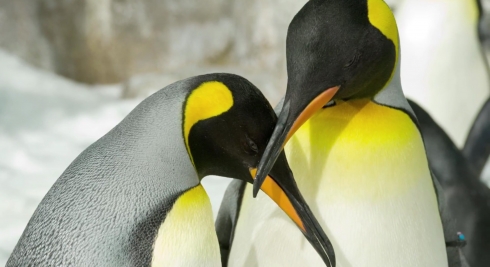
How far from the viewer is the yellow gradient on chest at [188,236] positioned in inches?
47.4

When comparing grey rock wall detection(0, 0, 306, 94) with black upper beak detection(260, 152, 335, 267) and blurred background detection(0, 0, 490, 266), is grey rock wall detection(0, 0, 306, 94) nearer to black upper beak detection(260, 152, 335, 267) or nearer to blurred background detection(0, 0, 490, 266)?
blurred background detection(0, 0, 490, 266)

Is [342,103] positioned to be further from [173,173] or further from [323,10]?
[173,173]

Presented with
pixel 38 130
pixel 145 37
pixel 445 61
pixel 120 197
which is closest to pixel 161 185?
pixel 120 197

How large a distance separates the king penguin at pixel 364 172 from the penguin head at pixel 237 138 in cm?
11

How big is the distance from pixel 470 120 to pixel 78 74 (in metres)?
3.77

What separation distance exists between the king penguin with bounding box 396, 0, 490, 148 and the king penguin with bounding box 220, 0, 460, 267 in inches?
67.5

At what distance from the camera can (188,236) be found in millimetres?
1236

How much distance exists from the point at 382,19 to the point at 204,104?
16.8 inches

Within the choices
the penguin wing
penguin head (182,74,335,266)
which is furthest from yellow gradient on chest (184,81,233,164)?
the penguin wing

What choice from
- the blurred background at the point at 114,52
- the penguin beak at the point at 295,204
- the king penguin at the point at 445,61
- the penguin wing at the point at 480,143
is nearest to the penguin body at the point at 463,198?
the penguin wing at the point at 480,143

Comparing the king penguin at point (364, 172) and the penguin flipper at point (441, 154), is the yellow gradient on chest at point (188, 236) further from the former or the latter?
the penguin flipper at point (441, 154)

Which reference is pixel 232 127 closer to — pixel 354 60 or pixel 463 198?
pixel 354 60

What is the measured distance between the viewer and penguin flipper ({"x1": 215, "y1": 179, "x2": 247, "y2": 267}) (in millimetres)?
1694

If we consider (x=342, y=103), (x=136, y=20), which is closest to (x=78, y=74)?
(x=136, y=20)
